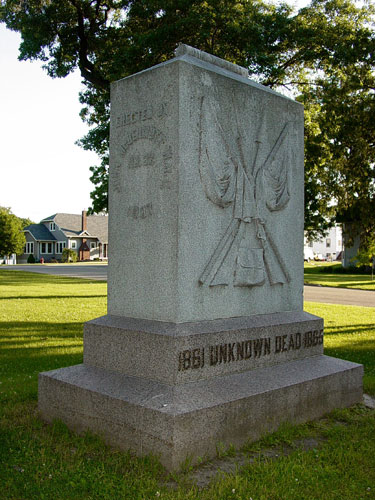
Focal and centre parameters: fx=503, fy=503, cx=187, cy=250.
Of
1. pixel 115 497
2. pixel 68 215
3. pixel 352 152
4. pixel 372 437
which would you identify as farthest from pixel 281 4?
pixel 68 215

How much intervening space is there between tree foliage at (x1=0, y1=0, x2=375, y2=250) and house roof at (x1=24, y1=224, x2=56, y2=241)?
5516 centimetres

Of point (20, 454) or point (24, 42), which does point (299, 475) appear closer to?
point (20, 454)

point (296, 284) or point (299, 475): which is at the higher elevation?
point (296, 284)

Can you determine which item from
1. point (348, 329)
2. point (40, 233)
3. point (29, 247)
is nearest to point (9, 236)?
point (40, 233)

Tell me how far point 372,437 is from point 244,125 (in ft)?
10.2

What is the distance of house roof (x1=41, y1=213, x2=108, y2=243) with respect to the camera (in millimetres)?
69625

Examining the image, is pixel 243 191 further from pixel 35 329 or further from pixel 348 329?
pixel 348 329

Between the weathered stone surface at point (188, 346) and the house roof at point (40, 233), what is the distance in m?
66.9

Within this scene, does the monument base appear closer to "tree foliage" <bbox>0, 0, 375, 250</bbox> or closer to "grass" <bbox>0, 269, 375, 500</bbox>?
"grass" <bbox>0, 269, 375, 500</bbox>

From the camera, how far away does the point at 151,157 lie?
179 inches

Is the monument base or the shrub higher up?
the shrub

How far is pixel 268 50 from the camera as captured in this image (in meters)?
13.8

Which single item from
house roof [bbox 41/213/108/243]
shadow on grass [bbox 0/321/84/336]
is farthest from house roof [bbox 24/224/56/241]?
shadow on grass [bbox 0/321/84/336]

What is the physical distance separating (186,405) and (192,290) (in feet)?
3.35
